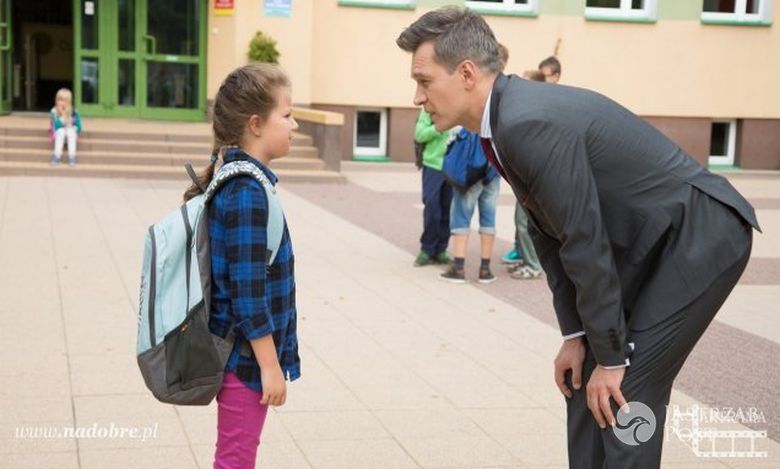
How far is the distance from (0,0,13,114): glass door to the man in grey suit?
18.2 meters

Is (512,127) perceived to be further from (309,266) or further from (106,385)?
(309,266)

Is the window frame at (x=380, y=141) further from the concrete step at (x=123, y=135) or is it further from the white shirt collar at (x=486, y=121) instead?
the white shirt collar at (x=486, y=121)

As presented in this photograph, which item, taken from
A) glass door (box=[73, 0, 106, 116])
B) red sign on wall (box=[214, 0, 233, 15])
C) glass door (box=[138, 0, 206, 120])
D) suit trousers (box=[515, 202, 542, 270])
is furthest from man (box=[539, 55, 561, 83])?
glass door (box=[73, 0, 106, 116])

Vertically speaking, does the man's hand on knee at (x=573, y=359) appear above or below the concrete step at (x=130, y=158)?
above

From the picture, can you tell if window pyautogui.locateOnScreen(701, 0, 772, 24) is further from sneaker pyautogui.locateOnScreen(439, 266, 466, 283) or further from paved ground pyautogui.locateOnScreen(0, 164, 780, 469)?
sneaker pyautogui.locateOnScreen(439, 266, 466, 283)

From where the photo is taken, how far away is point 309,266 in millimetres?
9867

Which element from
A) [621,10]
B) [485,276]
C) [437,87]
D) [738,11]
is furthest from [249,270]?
[738,11]

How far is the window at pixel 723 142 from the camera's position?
2238 centimetres

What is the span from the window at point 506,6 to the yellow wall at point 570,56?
0.15 meters

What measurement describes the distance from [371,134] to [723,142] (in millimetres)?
7027

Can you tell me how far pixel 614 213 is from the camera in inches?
120

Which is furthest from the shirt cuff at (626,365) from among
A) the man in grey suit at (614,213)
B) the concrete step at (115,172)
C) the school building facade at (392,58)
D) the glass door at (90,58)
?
the glass door at (90,58)

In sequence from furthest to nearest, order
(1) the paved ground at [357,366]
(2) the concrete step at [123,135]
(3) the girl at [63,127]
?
(2) the concrete step at [123,135]
(3) the girl at [63,127]
(1) the paved ground at [357,366]

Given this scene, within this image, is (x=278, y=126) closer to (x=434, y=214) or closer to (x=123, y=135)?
(x=434, y=214)
